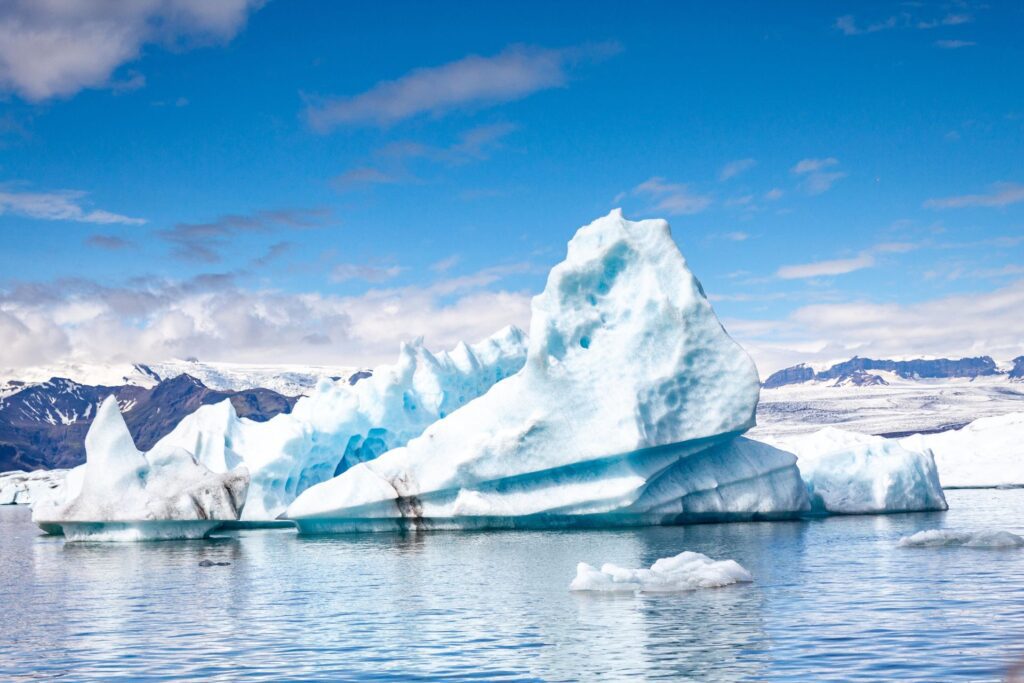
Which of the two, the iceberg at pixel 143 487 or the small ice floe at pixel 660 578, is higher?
the iceberg at pixel 143 487

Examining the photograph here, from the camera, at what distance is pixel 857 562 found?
20.8 meters

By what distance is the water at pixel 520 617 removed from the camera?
11695mm

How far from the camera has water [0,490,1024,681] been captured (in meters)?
11.7

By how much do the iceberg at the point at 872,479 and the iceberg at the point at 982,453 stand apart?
1772 centimetres

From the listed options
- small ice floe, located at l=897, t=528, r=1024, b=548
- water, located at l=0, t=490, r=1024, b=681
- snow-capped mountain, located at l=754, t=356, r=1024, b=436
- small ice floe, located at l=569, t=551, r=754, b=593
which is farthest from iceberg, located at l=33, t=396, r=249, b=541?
snow-capped mountain, located at l=754, t=356, r=1024, b=436

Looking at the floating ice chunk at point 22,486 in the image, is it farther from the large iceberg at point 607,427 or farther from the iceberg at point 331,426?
the large iceberg at point 607,427

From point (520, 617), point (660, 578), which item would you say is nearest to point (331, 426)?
point (660, 578)

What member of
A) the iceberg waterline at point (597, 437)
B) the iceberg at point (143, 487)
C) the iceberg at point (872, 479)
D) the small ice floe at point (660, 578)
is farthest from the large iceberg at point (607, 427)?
the small ice floe at point (660, 578)

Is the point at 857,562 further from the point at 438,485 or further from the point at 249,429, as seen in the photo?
the point at 249,429

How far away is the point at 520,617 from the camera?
1529 centimetres

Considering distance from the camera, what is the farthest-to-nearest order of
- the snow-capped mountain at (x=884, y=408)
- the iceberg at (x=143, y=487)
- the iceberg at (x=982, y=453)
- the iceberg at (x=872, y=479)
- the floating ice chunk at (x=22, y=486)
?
the snow-capped mountain at (x=884, y=408) < the floating ice chunk at (x=22, y=486) < the iceberg at (x=982, y=453) < the iceberg at (x=872, y=479) < the iceberg at (x=143, y=487)

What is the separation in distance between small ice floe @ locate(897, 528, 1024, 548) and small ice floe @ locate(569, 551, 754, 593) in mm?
7062

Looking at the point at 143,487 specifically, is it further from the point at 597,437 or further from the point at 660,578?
the point at 660,578

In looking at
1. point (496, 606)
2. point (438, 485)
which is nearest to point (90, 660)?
point (496, 606)
